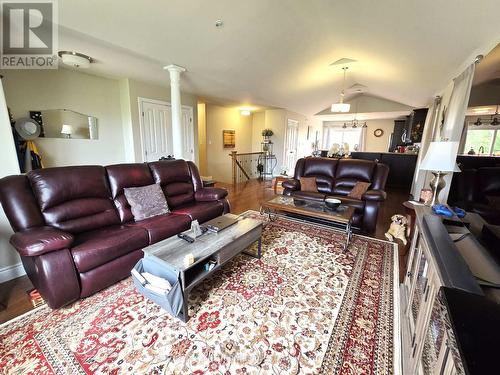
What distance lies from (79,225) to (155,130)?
120 inches

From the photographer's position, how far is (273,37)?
3.45 meters

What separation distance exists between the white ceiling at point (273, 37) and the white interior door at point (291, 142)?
3107 millimetres

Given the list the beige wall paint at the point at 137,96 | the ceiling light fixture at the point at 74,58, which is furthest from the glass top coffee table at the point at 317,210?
the ceiling light fixture at the point at 74,58

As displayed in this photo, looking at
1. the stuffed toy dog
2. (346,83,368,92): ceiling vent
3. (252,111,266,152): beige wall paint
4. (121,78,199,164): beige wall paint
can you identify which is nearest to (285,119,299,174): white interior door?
(252,111,266,152): beige wall paint

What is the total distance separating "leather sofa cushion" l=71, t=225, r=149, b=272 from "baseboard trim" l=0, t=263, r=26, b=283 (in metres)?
0.76

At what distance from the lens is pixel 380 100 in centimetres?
827

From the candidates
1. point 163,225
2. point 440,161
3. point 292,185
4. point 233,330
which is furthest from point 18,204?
point 440,161

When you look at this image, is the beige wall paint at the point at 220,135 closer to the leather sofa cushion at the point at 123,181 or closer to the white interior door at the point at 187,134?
the white interior door at the point at 187,134

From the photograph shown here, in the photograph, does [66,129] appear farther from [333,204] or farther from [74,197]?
[333,204]

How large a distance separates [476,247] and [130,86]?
5.19 meters

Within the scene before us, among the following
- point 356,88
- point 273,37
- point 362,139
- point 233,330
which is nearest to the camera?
point 233,330

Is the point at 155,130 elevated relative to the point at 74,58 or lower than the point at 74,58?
lower

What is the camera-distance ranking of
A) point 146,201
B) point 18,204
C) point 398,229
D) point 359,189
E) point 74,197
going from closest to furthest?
point 18,204 < point 74,197 < point 146,201 < point 398,229 < point 359,189

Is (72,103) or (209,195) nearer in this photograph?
(209,195)
